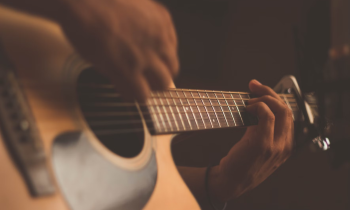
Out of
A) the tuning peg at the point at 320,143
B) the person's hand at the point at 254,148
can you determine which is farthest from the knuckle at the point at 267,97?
the tuning peg at the point at 320,143

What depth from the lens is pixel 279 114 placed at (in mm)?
717

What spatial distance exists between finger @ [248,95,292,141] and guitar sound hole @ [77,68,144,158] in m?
0.39

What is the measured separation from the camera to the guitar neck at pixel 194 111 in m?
0.44

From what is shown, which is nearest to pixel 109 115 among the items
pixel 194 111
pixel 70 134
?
pixel 70 134

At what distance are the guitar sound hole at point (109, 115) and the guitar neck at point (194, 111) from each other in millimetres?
28

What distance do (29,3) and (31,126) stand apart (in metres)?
0.13

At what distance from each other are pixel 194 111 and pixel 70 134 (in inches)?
10.7

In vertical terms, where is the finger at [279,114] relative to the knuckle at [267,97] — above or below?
below

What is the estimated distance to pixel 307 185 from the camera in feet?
4.10

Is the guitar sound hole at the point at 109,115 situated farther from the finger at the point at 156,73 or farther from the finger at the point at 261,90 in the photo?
the finger at the point at 261,90

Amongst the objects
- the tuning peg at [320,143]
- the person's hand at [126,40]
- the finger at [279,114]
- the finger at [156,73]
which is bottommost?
the tuning peg at [320,143]

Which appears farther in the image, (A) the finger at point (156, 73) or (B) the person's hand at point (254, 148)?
(B) the person's hand at point (254, 148)

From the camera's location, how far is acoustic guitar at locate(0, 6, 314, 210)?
0.26 m

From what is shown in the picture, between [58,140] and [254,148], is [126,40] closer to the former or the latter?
[58,140]
